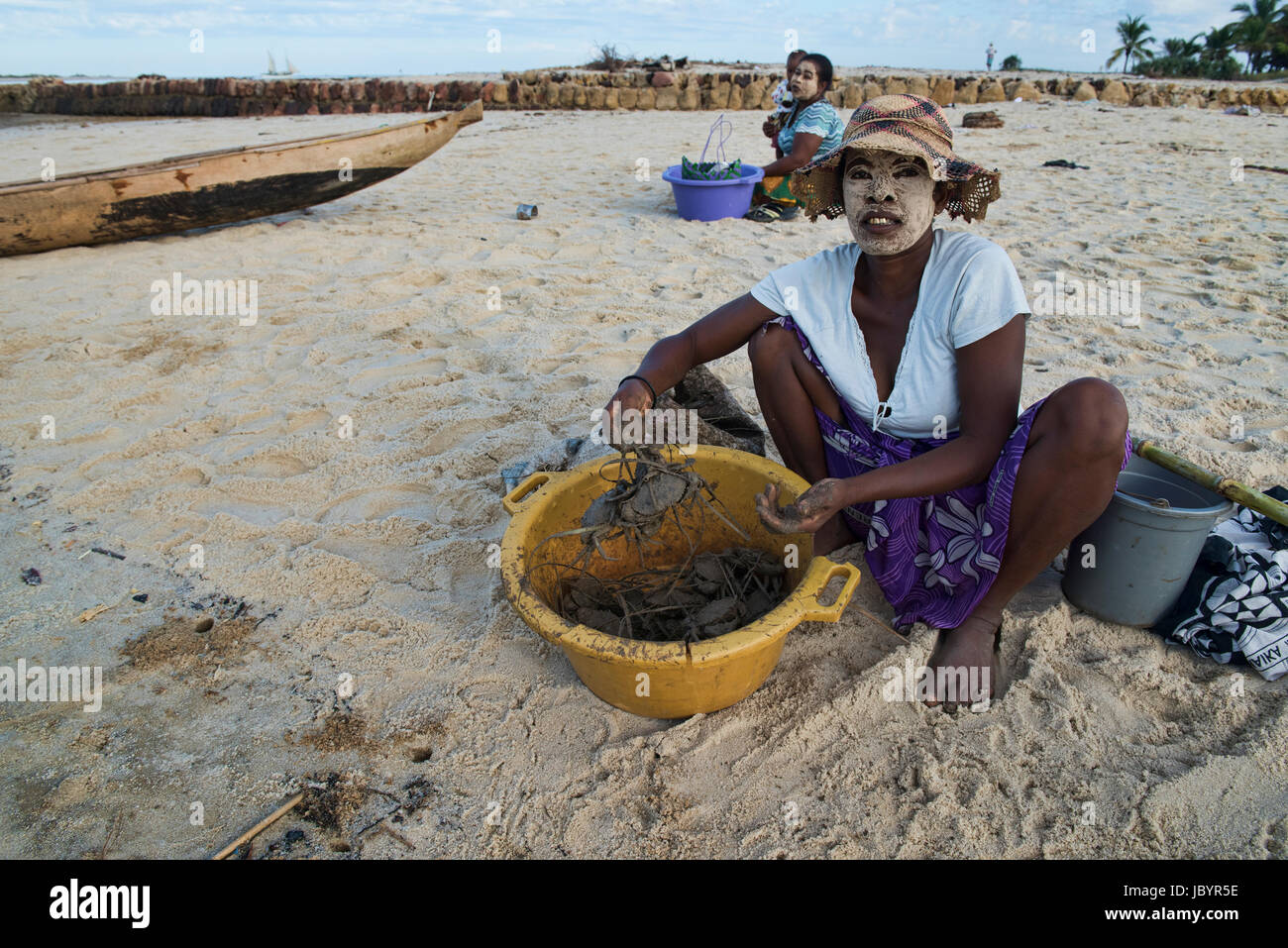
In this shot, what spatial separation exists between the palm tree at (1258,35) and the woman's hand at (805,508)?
4125 centimetres

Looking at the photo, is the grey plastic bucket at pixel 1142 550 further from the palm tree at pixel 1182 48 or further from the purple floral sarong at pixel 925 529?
the palm tree at pixel 1182 48

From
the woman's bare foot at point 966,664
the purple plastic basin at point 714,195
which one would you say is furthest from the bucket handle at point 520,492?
the purple plastic basin at point 714,195

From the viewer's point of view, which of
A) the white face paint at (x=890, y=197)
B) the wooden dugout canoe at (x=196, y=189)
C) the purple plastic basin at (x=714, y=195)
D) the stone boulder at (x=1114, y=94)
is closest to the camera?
the white face paint at (x=890, y=197)

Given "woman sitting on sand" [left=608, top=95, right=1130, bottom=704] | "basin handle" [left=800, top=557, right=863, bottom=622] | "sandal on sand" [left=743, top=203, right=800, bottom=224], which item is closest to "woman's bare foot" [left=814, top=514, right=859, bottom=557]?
"woman sitting on sand" [left=608, top=95, right=1130, bottom=704]

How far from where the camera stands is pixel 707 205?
4992 mm

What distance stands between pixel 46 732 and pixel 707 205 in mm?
4608

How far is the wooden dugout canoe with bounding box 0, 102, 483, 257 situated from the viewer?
420cm

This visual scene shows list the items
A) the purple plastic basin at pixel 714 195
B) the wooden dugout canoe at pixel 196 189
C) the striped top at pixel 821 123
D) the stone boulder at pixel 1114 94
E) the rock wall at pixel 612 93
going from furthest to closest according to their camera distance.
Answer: the stone boulder at pixel 1114 94 < the rock wall at pixel 612 93 < the purple plastic basin at pixel 714 195 < the striped top at pixel 821 123 < the wooden dugout canoe at pixel 196 189

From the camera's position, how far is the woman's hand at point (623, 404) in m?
1.69

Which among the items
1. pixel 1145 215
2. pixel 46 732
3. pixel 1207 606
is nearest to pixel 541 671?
pixel 46 732

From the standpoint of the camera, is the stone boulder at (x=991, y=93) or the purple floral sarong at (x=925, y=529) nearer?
the purple floral sarong at (x=925, y=529)

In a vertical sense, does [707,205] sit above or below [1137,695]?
above

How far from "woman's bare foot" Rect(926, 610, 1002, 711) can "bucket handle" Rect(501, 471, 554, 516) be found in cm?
104

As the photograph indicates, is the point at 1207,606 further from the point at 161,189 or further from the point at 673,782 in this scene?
the point at 161,189
